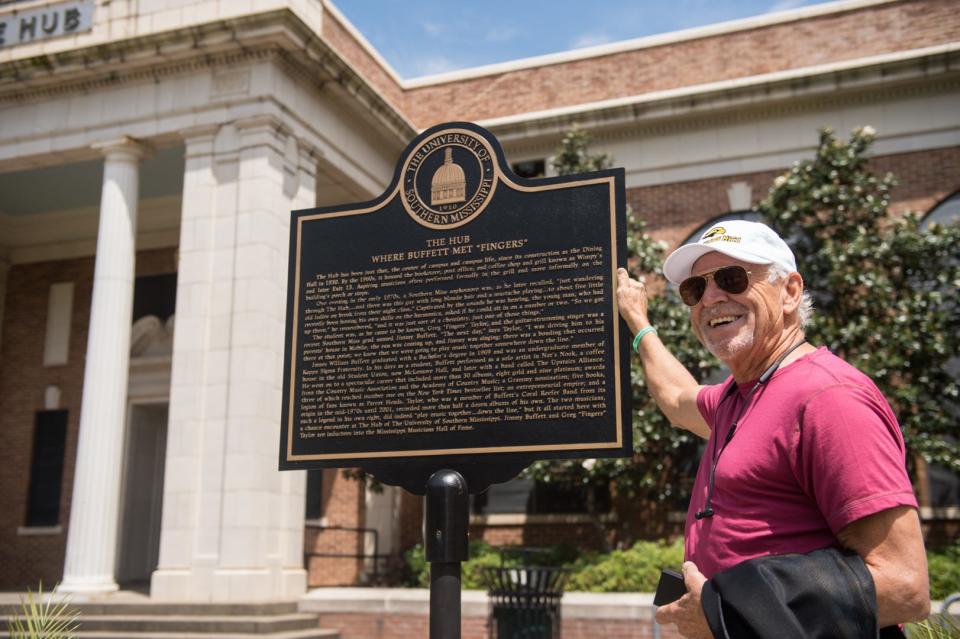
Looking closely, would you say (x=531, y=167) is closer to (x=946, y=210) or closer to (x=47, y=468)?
(x=946, y=210)

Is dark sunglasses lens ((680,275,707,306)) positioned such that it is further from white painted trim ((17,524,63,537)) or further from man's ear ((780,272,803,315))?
white painted trim ((17,524,63,537))

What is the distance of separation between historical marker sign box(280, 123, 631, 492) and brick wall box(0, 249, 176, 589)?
52.1 feet

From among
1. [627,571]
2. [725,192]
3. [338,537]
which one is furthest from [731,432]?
[338,537]

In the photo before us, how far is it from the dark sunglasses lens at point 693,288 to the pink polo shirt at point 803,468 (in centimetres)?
49

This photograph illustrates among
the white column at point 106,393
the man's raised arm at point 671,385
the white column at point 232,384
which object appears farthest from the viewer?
the white column at point 106,393

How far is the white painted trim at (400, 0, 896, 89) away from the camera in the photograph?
60.1 ft

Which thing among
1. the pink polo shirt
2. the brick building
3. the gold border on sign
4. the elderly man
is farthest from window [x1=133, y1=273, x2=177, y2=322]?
the pink polo shirt

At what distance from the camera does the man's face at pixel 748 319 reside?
3.00m

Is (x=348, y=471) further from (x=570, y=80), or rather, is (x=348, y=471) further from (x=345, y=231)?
(x=345, y=231)

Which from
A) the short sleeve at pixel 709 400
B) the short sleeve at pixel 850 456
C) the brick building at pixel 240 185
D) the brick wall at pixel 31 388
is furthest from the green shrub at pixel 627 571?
the brick wall at pixel 31 388

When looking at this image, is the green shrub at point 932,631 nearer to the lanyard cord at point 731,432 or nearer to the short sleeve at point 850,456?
the lanyard cord at point 731,432

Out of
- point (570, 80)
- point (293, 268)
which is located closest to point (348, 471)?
point (570, 80)

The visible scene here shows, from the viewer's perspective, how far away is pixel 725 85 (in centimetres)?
1789

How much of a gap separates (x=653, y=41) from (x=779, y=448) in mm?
18153
